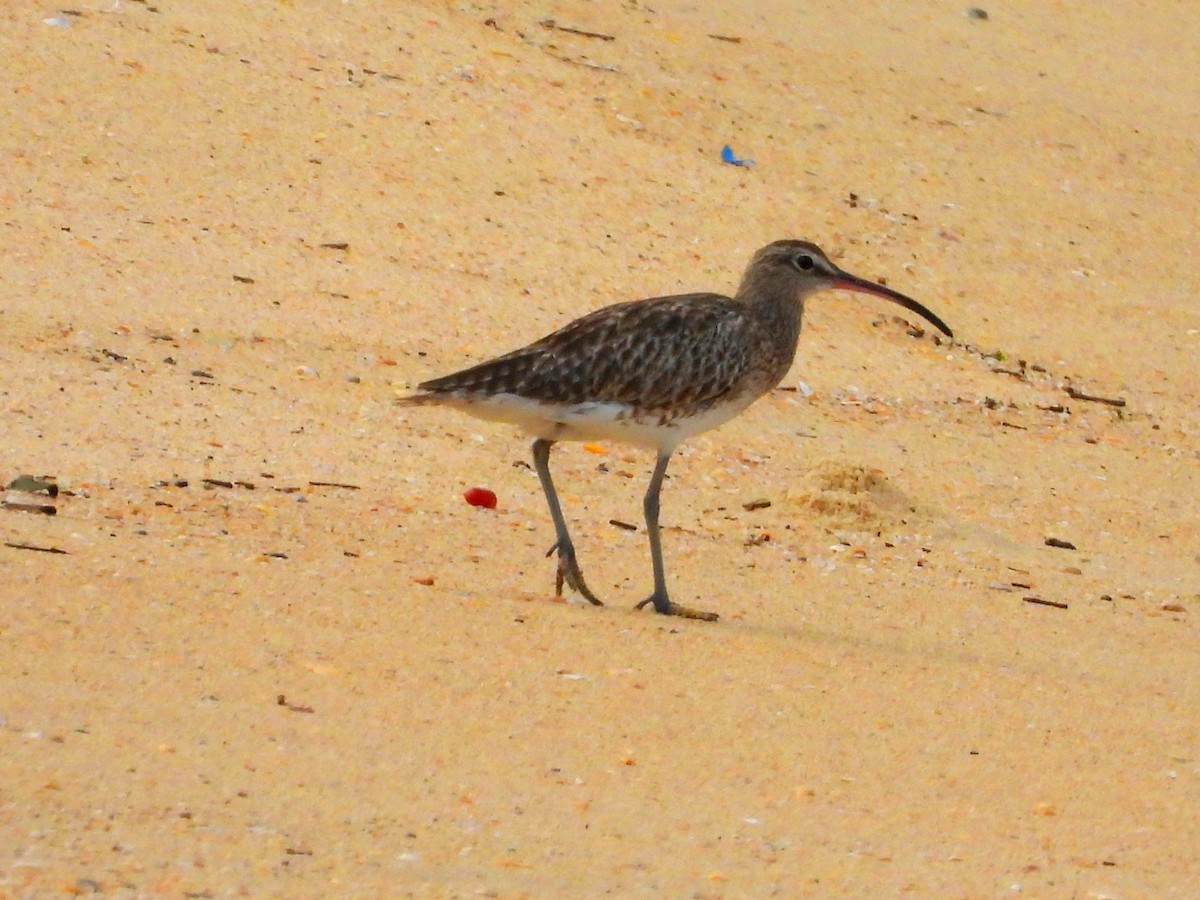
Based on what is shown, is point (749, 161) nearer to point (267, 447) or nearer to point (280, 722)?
point (267, 447)

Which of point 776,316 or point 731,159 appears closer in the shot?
point 776,316

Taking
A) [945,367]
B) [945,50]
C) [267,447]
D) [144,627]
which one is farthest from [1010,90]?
[144,627]

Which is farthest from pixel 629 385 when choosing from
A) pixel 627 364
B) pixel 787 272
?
pixel 787 272

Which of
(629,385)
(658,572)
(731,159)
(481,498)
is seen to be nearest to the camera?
(658,572)

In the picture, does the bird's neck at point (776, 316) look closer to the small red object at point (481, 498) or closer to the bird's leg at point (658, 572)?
the bird's leg at point (658, 572)

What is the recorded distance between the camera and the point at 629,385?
8.87 metres

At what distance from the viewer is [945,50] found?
63.5ft

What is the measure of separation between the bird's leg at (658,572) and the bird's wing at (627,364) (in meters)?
Answer: 0.34

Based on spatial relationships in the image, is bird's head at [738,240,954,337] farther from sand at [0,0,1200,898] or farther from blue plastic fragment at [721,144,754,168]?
blue plastic fragment at [721,144,754,168]

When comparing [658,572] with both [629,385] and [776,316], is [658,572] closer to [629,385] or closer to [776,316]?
[629,385]

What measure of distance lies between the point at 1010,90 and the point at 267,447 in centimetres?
1051

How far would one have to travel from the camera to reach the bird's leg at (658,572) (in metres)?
8.66

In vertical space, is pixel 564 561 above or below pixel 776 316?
below

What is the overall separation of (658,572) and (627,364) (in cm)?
85
